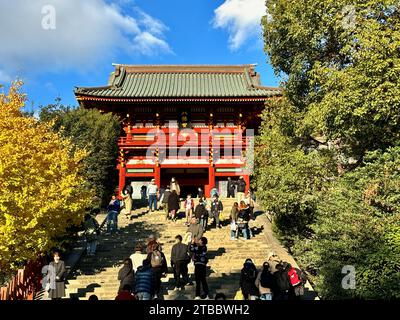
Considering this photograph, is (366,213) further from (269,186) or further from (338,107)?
(269,186)

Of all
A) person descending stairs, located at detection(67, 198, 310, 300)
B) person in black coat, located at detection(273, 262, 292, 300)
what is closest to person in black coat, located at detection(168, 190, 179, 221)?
person descending stairs, located at detection(67, 198, 310, 300)

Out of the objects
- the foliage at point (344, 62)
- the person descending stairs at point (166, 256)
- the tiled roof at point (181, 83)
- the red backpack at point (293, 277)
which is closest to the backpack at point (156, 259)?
the person descending stairs at point (166, 256)

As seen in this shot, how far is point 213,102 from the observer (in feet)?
73.8

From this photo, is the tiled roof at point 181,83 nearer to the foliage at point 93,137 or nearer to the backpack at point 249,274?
the foliage at point 93,137

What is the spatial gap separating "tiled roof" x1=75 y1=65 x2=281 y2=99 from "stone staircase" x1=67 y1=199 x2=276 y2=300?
9.96 m

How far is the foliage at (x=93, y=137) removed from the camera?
18.0m

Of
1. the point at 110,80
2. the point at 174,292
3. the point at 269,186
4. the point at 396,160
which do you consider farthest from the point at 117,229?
the point at 110,80

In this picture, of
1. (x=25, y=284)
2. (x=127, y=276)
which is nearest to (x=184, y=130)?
(x=25, y=284)

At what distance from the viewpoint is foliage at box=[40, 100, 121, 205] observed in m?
18.0

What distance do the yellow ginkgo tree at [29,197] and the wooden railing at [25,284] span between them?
36 cm

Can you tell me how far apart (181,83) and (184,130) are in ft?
17.2

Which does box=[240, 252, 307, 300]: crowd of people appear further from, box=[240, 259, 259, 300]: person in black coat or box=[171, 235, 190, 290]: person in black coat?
box=[171, 235, 190, 290]: person in black coat

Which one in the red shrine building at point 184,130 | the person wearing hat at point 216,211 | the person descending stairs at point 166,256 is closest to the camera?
the person descending stairs at point 166,256

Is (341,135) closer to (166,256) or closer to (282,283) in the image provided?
(282,283)
